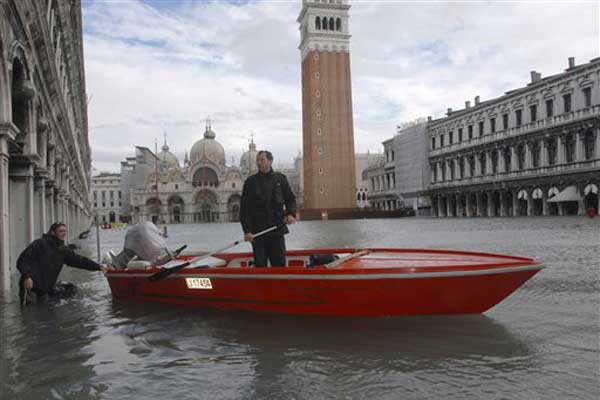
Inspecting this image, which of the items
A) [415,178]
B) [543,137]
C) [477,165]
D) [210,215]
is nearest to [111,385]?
[543,137]

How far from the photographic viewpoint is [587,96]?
121 feet

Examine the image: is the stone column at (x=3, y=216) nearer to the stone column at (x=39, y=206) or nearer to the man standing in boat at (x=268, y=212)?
the man standing in boat at (x=268, y=212)

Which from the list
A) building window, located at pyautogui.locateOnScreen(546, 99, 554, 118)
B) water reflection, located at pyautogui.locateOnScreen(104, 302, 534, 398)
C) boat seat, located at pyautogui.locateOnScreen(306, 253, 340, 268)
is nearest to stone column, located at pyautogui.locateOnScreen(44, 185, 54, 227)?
water reflection, located at pyautogui.locateOnScreen(104, 302, 534, 398)

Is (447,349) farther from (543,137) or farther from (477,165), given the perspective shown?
(477,165)

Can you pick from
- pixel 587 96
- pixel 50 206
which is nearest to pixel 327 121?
pixel 587 96

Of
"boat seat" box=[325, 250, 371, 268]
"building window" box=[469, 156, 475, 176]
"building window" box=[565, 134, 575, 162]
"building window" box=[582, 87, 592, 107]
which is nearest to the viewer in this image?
"boat seat" box=[325, 250, 371, 268]

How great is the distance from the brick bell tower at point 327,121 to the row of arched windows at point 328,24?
572 mm

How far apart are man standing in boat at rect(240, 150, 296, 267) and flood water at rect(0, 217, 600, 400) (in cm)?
105

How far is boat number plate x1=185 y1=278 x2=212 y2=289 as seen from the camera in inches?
275

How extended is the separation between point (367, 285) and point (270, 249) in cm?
187

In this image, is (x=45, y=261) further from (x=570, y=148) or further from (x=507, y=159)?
(x=507, y=159)

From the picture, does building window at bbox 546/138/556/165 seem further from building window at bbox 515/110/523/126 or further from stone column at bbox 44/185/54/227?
stone column at bbox 44/185/54/227

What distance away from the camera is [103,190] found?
126 m

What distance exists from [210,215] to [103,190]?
40.9 meters
